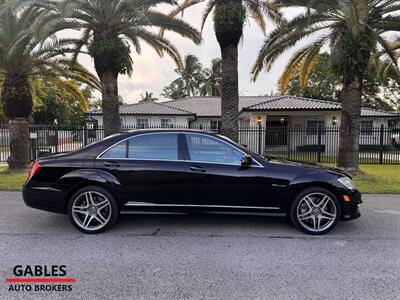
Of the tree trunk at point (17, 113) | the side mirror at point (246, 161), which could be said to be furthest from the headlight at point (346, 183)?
the tree trunk at point (17, 113)

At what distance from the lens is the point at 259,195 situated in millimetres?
4559

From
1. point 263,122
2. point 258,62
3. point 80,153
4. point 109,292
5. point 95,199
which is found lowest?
point 109,292

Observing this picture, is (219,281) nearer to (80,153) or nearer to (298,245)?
(298,245)

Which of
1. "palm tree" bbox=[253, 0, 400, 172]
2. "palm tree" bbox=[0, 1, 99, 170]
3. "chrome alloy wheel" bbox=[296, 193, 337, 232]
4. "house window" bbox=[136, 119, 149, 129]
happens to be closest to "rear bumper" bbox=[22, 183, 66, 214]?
"chrome alloy wheel" bbox=[296, 193, 337, 232]

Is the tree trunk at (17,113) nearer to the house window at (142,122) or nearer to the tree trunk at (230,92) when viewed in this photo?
the tree trunk at (230,92)

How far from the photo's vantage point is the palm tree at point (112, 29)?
949cm

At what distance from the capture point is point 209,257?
3.74 meters

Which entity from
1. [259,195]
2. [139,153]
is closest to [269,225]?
[259,195]

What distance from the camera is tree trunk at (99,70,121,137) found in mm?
9977

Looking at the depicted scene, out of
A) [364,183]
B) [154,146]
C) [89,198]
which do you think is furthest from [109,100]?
[364,183]

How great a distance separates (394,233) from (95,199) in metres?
4.80

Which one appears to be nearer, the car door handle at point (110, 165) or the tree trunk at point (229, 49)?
the car door handle at point (110, 165)

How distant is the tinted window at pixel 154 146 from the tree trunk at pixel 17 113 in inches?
315

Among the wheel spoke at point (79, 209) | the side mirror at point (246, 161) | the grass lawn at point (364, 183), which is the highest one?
the side mirror at point (246, 161)
